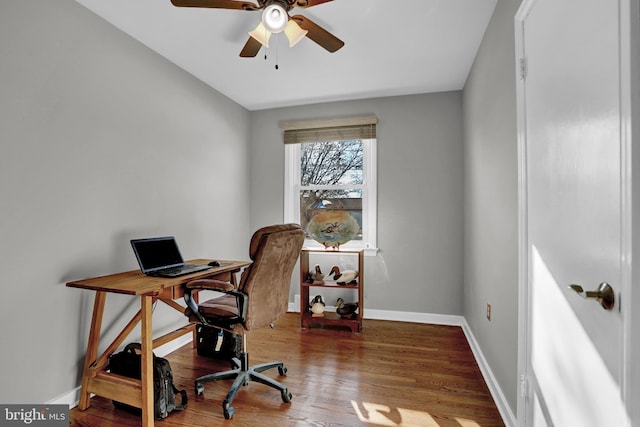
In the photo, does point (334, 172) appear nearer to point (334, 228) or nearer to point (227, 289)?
point (334, 228)

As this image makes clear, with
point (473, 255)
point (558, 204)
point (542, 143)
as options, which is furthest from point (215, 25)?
point (473, 255)

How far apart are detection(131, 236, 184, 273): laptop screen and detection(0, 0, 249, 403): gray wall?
188mm

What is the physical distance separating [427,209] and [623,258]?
268 cm

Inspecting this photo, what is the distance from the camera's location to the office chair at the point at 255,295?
193cm

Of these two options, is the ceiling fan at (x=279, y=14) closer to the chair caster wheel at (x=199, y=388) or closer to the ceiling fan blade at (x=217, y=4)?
the ceiling fan blade at (x=217, y=4)

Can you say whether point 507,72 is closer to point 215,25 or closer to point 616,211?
point 616,211

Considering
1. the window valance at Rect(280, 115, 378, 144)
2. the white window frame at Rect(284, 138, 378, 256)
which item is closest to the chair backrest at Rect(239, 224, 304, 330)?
the white window frame at Rect(284, 138, 378, 256)

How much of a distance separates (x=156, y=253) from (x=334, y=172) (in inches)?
85.3

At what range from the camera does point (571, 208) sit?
1118 mm

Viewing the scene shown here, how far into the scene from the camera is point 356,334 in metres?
3.20

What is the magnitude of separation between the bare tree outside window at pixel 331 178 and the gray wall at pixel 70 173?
4.80 feet

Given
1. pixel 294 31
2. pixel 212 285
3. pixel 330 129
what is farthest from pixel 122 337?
pixel 330 129

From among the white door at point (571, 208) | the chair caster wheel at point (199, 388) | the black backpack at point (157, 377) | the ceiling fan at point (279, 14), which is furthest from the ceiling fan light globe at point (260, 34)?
the chair caster wheel at point (199, 388)

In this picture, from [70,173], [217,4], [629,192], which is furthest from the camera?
[70,173]
